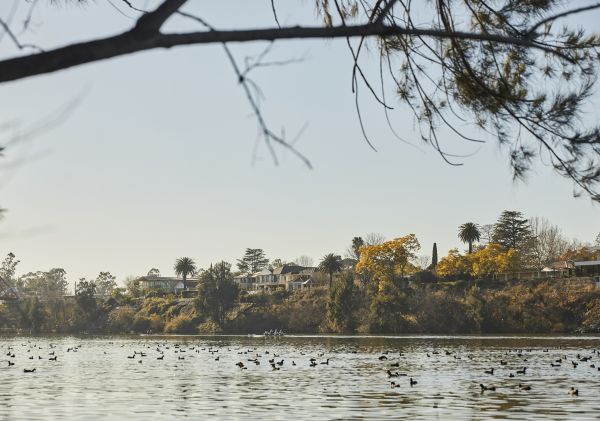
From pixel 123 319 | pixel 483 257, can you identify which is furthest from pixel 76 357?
pixel 123 319

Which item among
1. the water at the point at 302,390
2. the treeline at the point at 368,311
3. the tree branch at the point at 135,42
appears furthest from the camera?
the treeline at the point at 368,311

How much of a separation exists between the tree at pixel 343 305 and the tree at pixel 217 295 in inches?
809

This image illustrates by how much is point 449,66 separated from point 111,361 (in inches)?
2266

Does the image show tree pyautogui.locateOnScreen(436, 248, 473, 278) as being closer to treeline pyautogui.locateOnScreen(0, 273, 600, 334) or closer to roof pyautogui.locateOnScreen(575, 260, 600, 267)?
treeline pyautogui.locateOnScreen(0, 273, 600, 334)

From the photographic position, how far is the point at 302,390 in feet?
118

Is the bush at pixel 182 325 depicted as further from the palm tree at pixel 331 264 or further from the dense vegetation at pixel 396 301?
the palm tree at pixel 331 264

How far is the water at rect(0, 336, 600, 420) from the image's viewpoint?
2784cm

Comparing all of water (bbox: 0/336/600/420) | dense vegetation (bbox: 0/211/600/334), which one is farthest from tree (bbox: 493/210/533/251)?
water (bbox: 0/336/600/420)

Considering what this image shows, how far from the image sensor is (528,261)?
151 metres

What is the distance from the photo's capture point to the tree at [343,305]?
12625cm

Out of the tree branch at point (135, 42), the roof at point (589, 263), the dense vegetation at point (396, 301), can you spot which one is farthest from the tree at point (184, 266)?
the tree branch at point (135, 42)

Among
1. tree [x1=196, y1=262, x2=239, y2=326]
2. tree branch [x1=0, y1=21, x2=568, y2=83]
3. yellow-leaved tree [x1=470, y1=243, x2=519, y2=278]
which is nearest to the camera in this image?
tree branch [x1=0, y1=21, x2=568, y2=83]

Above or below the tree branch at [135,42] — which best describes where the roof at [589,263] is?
above

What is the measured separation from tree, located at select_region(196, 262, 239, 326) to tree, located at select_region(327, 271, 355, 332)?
20.5 metres
